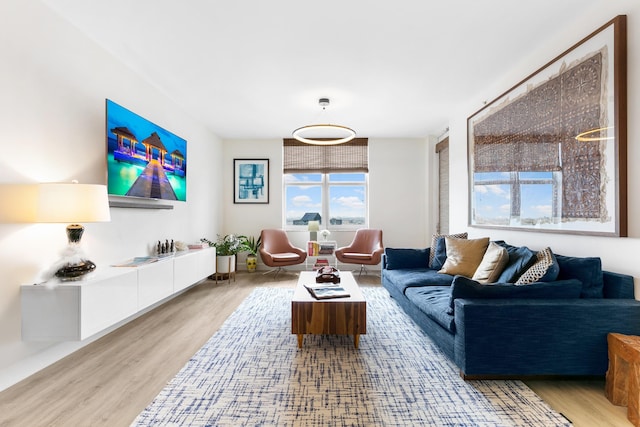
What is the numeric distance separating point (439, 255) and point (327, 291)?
1796mm

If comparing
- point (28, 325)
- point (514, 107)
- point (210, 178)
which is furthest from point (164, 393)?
point (210, 178)

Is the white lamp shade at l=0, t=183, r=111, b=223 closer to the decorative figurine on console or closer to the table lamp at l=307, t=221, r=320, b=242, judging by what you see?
the decorative figurine on console

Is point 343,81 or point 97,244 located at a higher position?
point 343,81

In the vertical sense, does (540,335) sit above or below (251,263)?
above

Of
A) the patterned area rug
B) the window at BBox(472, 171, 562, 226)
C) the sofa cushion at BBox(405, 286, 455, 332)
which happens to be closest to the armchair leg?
the window at BBox(472, 171, 562, 226)

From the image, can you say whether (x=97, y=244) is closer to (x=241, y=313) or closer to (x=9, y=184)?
(x=9, y=184)

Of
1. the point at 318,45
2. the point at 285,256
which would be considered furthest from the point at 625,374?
the point at 285,256

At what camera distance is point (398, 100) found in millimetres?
4352

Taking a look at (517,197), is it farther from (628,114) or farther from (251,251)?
(251,251)

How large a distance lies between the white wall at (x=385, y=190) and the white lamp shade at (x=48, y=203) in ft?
13.8

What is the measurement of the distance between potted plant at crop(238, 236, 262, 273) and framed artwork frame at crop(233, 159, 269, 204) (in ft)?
2.50

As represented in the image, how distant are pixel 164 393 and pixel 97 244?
5.18 feet

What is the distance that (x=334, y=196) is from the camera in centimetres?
657

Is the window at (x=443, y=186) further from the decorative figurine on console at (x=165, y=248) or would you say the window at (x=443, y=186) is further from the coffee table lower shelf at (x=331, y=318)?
the decorative figurine on console at (x=165, y=248)
